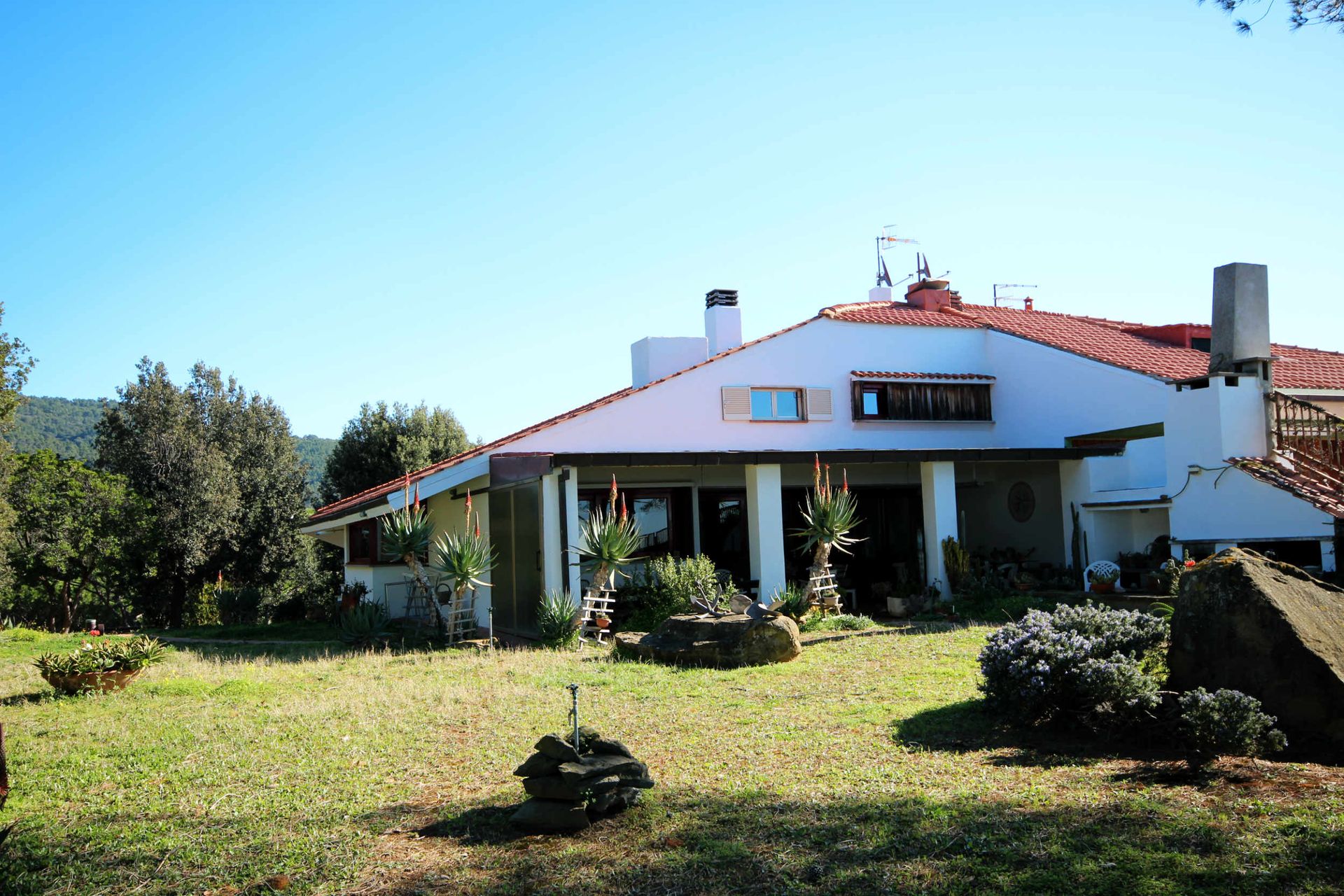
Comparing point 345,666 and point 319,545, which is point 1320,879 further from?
point 319,545

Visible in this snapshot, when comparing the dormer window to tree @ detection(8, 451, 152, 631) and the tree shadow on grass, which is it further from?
tree @ detection(8, 451, 152, 631)

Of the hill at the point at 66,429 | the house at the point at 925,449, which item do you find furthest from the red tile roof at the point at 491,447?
the hill at the point at 66,429

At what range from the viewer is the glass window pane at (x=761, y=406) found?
18938mm

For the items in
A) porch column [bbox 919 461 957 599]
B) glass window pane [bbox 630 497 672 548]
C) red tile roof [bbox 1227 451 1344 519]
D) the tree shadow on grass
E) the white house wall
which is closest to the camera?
the tree shadow on grass

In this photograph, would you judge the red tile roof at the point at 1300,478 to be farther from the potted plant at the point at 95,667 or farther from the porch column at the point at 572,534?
the potted plant at the point at 95,667

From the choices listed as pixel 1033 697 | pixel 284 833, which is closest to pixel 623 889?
pixel 284 833

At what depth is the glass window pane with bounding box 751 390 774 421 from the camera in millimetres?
18938

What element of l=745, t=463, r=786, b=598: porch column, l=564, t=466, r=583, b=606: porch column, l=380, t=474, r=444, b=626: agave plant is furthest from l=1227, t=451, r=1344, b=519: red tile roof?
l=380, t=474, r=444, b=626: agave plant

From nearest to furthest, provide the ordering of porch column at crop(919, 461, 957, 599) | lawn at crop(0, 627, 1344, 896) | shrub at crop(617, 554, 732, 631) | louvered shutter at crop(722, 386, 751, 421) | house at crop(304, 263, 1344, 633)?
A: lawn at crop(0, 627, 1344, 896), shrub at crop(617, 554, 732, 631), house at crop(304, 263, 1344, 633), porch column at crop(919, 461, 957, 599), louvered shutter at crop(722, 386, 751, 421)

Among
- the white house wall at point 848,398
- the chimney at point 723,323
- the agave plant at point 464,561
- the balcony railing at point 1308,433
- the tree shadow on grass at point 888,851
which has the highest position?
the chimney at point 723,323

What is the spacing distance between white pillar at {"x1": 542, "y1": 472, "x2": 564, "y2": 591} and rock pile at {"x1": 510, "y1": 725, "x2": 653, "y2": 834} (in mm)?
8279

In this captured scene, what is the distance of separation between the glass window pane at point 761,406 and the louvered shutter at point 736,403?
16 centimetres

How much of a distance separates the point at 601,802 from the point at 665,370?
15.6 meters

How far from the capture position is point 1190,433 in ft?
47.0
